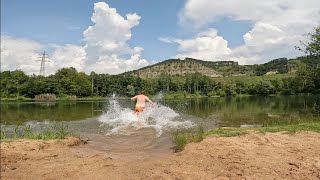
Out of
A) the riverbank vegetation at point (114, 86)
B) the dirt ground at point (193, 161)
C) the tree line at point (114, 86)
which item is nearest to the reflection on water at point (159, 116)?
the dirt ground at point (193, 161)

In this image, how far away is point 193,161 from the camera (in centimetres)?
1170

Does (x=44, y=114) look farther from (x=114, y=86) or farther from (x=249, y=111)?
(x=114, y=86)

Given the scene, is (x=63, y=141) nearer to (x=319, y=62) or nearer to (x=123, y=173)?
(x=123, y=173)

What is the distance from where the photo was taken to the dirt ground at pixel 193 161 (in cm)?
1020

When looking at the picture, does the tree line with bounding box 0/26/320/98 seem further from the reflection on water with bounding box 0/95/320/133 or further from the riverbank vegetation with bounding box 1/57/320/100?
the reflection on water with bounding box 0/95/320/133

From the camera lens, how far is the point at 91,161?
1248cm

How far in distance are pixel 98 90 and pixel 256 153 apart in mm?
145165

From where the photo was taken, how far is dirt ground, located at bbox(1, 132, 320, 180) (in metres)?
10.2

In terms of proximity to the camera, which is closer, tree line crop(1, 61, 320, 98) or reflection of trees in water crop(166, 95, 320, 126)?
reflection of trees in water crop(166, 95, 320, 126)

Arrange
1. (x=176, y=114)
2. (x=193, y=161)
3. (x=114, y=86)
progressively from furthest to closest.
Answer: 1. (x=114, y=86)
2. (x=176, y=114)
3. (x=193, y=161)

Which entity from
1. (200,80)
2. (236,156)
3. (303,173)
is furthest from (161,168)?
(200,80)

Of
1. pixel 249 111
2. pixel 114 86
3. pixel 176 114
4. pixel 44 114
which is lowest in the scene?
pixel 44 114

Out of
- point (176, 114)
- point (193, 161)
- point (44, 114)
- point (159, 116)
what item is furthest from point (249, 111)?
point (193, 161)

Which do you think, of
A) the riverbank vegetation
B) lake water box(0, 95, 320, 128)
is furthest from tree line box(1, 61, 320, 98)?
lake water box(0, 95, 320, 128)
